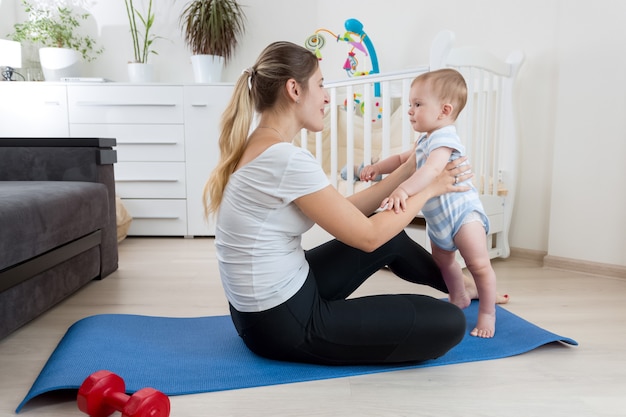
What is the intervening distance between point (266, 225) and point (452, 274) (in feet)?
2.35

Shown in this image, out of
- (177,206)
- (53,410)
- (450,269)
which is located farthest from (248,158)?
(177,206)

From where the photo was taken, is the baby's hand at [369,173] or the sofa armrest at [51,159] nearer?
the baby's hand at [369,173]

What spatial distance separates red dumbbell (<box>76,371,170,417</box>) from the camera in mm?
958

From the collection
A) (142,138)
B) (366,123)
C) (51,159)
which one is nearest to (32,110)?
(142,138)

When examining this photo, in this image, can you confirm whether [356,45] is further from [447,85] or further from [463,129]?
[447,85]

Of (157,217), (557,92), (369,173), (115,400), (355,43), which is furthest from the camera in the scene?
(157,217)

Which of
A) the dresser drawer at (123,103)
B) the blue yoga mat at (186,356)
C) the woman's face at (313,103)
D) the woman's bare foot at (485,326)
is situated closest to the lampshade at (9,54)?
the dresser drawer at (123,103)

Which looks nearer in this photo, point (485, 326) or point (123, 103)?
point (485, 326)

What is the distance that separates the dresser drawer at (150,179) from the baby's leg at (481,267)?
2.21 m

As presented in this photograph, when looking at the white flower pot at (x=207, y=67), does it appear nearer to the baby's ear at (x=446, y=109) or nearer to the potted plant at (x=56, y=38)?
the potted plant at (x=56, y=38)

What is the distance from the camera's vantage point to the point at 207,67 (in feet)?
11.2

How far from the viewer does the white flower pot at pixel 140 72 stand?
3406mm

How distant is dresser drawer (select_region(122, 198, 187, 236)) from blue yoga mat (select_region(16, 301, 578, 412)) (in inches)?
68.9

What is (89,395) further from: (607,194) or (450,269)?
(607,194)
